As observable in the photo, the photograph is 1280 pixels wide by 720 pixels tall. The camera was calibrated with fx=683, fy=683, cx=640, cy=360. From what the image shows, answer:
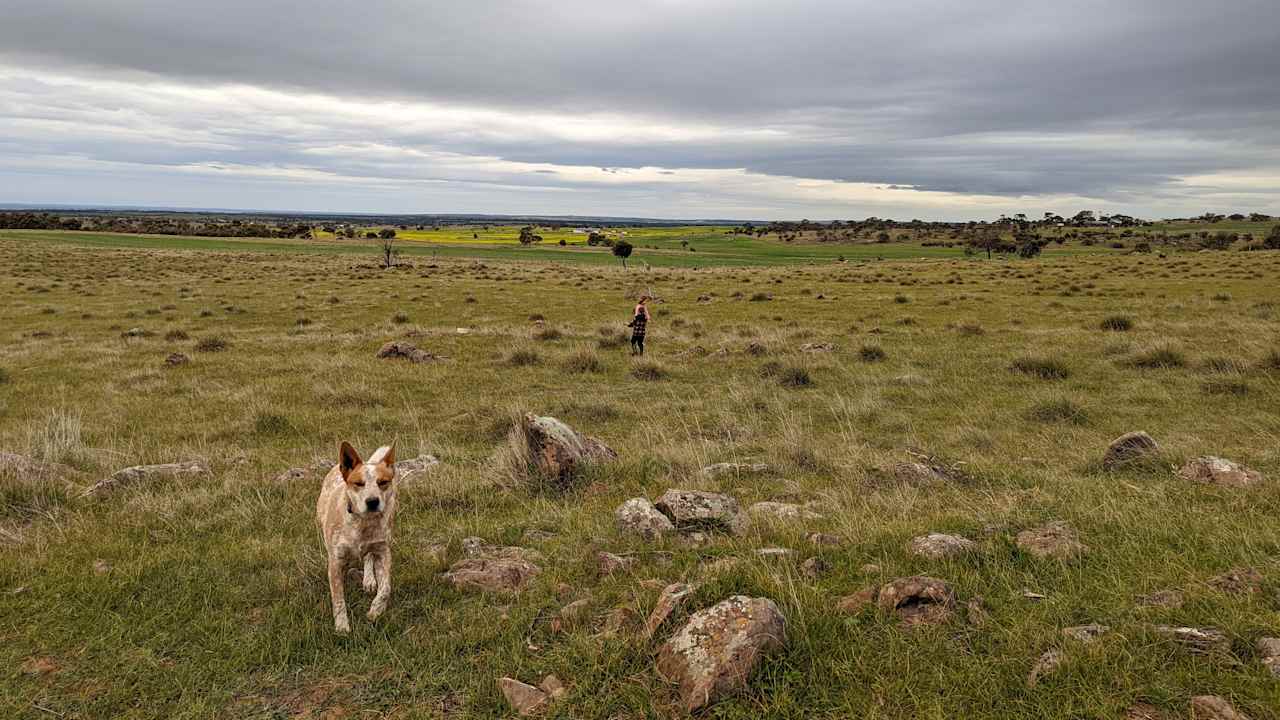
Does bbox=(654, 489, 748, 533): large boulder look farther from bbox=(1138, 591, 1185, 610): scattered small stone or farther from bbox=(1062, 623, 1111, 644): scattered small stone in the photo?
bbox=(1138, 591, 1185, 610): scattered small stone

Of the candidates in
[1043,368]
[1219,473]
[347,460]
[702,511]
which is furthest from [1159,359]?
[347,460]

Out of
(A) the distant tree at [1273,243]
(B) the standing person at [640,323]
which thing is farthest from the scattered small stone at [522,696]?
(A) the distant tree at [1273,243]

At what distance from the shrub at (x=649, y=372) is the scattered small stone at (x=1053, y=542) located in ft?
37.9

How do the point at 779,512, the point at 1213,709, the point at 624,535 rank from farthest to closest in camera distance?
1. the point at 779,512
2. the point at 624,535
3. the point at 1213,709

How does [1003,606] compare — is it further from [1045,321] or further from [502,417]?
[1045,321]

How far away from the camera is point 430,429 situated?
38.6 feet

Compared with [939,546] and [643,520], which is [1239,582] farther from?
[643,520]

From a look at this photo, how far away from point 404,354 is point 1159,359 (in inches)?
748

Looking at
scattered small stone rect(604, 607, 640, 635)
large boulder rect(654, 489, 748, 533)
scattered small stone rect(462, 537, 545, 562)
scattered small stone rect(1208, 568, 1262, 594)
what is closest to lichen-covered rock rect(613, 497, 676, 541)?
large boulder rect(654, 489, 748, 533)

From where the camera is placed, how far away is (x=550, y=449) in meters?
8.17

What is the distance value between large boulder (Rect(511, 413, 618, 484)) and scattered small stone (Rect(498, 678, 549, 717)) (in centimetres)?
403

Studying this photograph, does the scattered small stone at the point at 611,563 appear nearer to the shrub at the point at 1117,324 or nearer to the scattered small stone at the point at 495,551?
the scattered small stone at the point at 495,551

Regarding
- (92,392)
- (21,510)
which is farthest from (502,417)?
(92,392)

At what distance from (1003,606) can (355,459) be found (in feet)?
14.4
